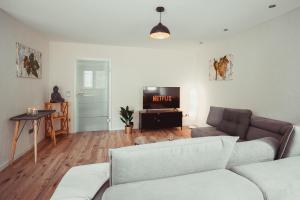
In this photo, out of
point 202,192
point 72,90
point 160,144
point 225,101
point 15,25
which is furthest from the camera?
point 72,90

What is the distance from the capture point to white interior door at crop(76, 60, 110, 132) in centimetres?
461

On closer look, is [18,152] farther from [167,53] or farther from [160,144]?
[167,53]

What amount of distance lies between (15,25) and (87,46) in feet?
5.89

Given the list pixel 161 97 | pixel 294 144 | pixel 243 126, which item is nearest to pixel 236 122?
pixel 243 126

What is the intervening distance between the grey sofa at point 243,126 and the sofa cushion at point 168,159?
1.41 meters

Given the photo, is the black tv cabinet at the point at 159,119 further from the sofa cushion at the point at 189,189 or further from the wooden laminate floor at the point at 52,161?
the sofa cushion at the point at 189,189

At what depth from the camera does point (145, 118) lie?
4617 mm

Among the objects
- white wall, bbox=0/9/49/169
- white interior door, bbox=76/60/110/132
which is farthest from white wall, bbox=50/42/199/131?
white wall, bbox=0/9/49/169

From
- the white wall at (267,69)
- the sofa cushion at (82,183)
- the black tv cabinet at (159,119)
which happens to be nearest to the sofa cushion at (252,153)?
the sofa cushion at (82,183)

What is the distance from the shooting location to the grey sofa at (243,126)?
7.79 ft

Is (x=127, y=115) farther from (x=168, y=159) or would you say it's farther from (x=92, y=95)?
(x=168, y=159)

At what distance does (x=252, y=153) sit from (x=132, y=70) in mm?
3962

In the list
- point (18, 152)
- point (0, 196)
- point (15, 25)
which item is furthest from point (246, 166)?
point (15, 25)

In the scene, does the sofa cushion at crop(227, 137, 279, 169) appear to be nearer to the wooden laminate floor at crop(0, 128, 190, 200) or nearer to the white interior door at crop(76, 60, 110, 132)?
the wooden laminate floor at crop(0, 128, 190, 200)
